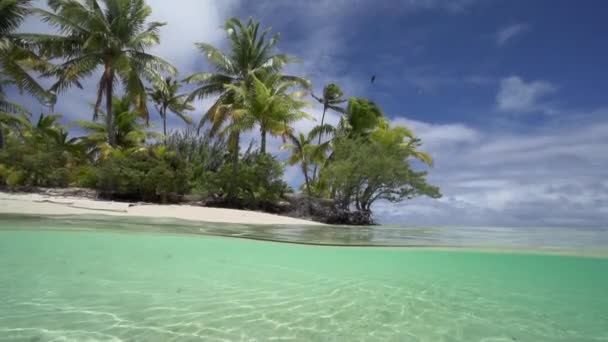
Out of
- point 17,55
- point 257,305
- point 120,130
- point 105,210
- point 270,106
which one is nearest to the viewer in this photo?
point 257,305

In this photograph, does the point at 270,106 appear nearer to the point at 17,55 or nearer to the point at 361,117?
the point at 361,117

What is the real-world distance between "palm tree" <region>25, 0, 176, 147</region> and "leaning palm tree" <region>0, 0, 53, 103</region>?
0.80 metres

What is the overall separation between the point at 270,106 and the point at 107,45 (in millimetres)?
8803

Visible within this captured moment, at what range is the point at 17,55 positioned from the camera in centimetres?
1432

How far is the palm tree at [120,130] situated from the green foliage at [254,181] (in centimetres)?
850

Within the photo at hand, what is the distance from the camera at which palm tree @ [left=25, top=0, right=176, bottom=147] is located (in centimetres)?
1648

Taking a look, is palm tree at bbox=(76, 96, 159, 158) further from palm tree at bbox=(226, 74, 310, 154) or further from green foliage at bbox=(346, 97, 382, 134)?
green foliage at bbox=(346, 97, 382, 134)

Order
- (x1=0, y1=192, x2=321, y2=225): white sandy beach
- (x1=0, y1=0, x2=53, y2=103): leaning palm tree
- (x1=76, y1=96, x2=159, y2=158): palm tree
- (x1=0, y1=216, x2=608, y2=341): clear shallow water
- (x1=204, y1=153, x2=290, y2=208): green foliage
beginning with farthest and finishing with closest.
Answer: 1. (x1=76, y1=96, x2=159, y2=158): palm tree
2. (x1=204, y1=153, x2=290, y2=208): green foliage
3. (x1=0, y1=0, x2=53, y2=103): leaning palm tree
4. (x1=0, y1=192, x2=321, y2=225): white sandy beach
5. (x1=0, y1=216, x2=608, y2=341): clear shallow water

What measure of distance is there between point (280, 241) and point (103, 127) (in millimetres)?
18970

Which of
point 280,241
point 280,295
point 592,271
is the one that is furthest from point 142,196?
point 592,271

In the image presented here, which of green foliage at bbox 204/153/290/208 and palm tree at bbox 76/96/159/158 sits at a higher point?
palm tree at bbox 76/96/159/158

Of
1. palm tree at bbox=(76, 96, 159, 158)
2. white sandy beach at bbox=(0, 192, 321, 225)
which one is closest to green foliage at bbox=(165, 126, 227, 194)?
palm tree at bbox=(76, 96, 159, 158)

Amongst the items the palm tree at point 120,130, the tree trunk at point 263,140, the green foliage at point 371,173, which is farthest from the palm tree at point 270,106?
the palm tree at point 120,130

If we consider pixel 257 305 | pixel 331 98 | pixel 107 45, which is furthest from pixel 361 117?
pixel 257 305
